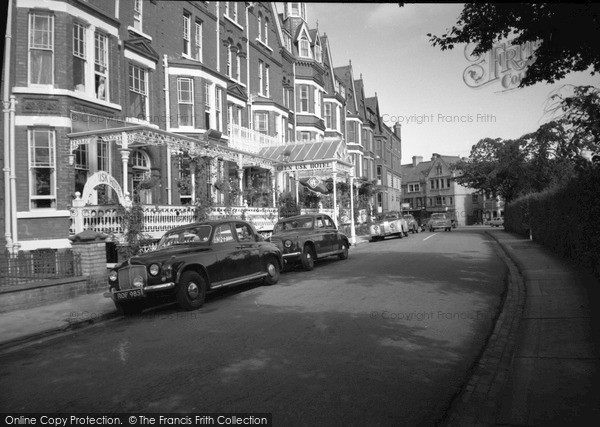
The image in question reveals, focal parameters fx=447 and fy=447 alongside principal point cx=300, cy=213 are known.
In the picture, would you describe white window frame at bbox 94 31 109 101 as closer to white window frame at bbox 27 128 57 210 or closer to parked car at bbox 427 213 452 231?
white window frame at bbox 27 128 57 210

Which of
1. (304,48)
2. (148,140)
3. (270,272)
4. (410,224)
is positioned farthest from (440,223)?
(270,272)

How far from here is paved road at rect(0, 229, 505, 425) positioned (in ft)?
13.3

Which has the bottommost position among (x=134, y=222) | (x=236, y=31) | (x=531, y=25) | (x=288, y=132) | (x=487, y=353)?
(x=487, y=353)

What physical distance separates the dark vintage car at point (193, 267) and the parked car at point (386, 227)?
16.4 metres

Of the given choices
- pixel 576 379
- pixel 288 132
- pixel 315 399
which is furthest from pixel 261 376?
pixel 288 132

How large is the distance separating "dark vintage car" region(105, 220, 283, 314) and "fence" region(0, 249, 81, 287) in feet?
7.75

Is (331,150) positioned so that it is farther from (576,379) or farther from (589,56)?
(576,379)

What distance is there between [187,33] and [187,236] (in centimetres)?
1500

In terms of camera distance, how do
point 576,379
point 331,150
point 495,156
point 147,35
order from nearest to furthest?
point 576,379 → point 147,35 → point 331,150 → point 495,156

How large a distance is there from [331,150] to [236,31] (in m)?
8.93

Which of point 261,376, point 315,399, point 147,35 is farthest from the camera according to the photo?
point 147,35

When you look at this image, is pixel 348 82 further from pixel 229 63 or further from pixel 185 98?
pixel 185 98

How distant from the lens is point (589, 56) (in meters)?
7.40

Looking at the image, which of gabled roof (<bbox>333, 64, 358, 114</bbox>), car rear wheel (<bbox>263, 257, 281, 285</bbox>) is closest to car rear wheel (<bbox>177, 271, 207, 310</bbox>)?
car rear wheel (<bbox>263, 257, 281, 285</bbox>)
